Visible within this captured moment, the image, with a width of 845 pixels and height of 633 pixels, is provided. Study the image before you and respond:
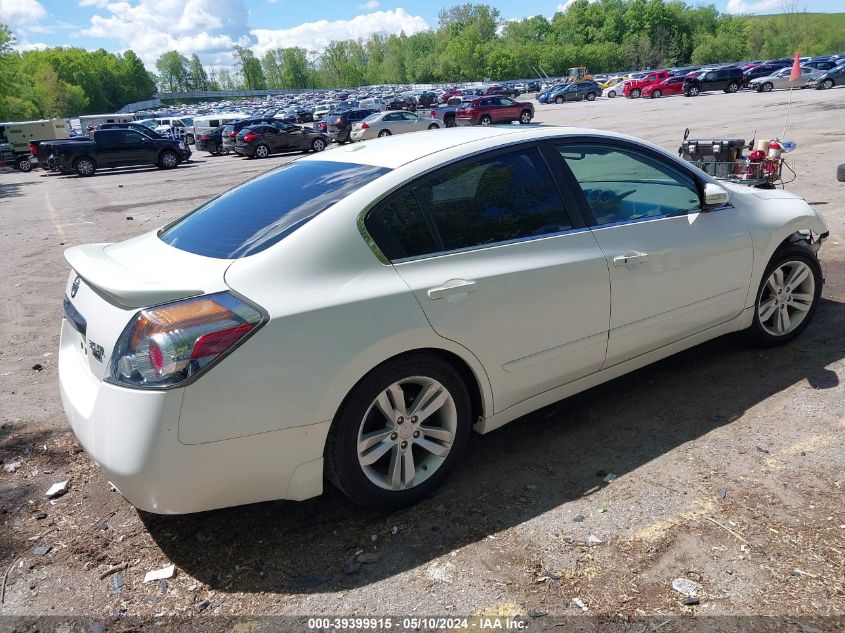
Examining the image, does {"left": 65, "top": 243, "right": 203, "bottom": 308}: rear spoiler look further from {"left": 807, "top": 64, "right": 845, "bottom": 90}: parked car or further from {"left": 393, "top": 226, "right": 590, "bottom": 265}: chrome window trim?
{"left": 807, "top": 64, "right": 845, "bottom": 90}: parked car

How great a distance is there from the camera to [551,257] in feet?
11.0

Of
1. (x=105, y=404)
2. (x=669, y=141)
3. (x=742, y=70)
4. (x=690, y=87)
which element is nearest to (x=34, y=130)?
(x=669, y=141)

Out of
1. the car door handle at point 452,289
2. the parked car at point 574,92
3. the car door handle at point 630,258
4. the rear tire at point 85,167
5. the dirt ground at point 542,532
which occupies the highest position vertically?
the car door handle at point 452,289

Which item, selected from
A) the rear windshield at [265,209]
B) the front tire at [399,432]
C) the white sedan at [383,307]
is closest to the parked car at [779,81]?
the white sedan at [383,307]

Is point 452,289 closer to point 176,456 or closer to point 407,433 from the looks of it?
point 407,433

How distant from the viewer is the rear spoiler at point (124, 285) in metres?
2.63

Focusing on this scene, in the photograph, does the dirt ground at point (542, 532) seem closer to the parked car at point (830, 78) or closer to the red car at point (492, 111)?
the red car at point (492, 111)

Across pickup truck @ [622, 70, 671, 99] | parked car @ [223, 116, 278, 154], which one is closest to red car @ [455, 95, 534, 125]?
parked car @ [223, 116, 278, 154]

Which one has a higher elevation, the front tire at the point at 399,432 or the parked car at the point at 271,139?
the front tire at the point at 399,432

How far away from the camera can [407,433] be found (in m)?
3.05

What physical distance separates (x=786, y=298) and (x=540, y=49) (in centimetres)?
14332

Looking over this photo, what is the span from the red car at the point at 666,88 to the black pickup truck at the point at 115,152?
40.8 m

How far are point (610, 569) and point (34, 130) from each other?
36.3 metres

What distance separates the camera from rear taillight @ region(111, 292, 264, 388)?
2.51m
